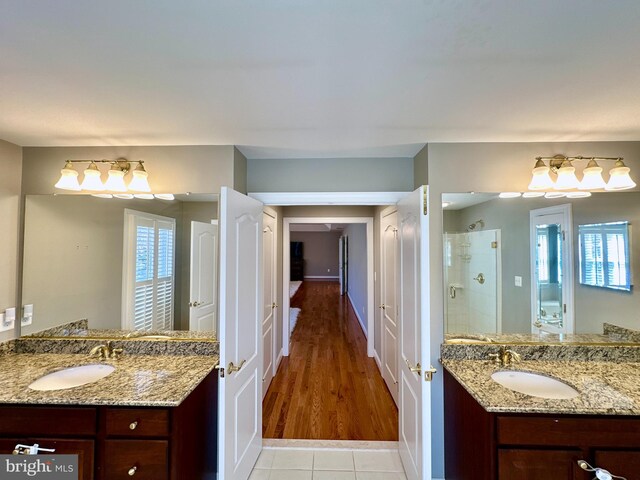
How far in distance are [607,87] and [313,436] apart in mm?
2830

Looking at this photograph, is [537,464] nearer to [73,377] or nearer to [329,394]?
→ [329,394]

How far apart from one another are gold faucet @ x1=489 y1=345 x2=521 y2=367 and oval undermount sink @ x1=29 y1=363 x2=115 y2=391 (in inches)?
90.3

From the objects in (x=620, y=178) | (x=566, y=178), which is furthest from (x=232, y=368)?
(x=620, y=178)

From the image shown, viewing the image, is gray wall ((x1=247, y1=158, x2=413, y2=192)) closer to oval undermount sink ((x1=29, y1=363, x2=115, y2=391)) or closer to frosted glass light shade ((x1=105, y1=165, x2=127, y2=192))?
frosted glass light shade ((x1=105, y1=165, x2=127, y2=192))

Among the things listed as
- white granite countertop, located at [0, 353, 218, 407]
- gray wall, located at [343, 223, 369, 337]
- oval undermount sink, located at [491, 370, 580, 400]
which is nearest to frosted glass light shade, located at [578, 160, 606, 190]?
oval undermount sink, located at [491, 370, 580, 400]

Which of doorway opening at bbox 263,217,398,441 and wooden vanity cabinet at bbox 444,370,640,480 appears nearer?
wooden vanity cabinet at bbox 444,370,640,480

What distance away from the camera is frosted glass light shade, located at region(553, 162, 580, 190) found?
5.63ft

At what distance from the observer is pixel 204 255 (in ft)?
6.34

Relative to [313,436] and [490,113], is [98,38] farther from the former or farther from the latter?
[313,436]

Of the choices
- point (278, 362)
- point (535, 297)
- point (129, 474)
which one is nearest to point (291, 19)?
point (129, 474)

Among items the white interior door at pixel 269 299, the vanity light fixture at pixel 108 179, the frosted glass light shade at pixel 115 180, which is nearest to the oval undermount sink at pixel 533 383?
the white interior door at pixel 269 299

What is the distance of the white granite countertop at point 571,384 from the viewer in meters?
1.25

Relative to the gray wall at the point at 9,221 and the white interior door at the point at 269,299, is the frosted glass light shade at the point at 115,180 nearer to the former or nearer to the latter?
the gray wall at the point at 9,221

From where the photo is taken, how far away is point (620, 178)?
1.69 metres
